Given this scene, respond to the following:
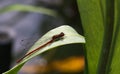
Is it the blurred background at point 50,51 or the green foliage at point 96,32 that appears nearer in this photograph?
the green foliage at point 96,32

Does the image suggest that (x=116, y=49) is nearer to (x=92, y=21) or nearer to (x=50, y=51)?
(x=92, y=21)

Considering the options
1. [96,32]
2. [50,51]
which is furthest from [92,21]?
[50,51]

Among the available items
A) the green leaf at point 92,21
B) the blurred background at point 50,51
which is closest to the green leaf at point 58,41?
the green leaf at point 92,21

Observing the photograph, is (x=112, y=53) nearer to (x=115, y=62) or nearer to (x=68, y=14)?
(x=115, y=62)

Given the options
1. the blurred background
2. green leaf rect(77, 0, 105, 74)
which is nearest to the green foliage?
green leaf rect(77, 0, 105, 74)

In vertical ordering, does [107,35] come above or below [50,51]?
above

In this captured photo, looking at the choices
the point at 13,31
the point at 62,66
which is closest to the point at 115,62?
the point at 62,66

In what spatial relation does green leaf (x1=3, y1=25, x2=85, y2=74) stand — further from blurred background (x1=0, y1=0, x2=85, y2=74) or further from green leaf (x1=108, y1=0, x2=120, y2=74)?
blurred background (x1=0, y1=0, x2=85, y2=74)

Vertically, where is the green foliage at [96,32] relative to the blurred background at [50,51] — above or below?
above

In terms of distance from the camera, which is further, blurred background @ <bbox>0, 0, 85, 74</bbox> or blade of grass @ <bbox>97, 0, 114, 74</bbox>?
blurred background @ <bbox>0, 0, 85, 74</bbox>

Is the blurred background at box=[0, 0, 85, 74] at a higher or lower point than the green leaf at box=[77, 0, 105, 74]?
lower

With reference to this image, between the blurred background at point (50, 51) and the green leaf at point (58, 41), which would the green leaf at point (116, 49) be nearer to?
the green leaf at point (58, 41)
